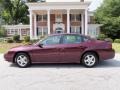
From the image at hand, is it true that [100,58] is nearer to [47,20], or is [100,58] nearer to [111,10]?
[47,20]

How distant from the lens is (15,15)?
196 ft

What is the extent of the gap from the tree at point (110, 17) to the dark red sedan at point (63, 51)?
113ft

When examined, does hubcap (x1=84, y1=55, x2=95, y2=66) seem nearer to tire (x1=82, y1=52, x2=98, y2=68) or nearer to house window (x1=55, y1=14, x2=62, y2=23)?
tire (x1=82, y1=52, x2=98, y2=68)

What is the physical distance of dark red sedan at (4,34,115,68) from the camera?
1086 centimetres

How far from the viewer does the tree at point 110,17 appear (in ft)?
147

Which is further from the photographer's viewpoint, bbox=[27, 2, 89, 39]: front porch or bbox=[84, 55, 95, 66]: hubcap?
bbox=[27, 2, 89, 39]: front porch

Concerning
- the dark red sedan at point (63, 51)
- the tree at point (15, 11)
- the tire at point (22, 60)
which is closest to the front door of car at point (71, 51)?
the dark red sedan at point (63, 51)

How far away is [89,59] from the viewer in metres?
10.9

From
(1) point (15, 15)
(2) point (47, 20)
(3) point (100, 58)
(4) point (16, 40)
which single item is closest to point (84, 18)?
(2) point (47, 20)
